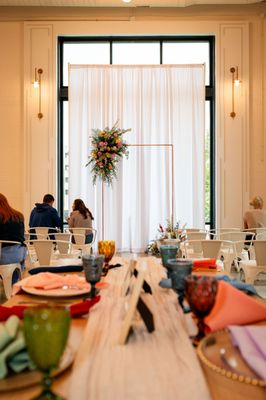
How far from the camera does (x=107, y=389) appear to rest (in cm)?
77

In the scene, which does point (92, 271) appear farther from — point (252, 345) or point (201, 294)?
point (252, 345)

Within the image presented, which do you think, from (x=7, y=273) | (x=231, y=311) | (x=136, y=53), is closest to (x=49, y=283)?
(x=231, y=311)

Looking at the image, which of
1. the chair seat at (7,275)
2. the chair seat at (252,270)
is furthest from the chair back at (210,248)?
the chair seat at (7,275)

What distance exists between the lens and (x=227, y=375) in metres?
0.86

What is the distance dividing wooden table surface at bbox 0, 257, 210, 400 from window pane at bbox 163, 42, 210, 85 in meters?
8.98

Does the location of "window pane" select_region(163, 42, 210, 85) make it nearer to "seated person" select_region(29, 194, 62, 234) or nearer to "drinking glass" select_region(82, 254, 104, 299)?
"seated person" select_region(29, 194, 62, 234)

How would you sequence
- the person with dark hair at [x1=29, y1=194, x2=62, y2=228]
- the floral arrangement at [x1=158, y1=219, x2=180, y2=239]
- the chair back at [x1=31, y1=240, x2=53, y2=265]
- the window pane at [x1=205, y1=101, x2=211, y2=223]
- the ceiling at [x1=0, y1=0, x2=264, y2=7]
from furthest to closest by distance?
the window pane at [x1=205, y1=101, x2=211, y2=223] → the ceiling at [x1=0, y1=0, x2=264, y2=7] → the person with dark hair at [x1=29, y1=194, x2=62, y2=228] → the floral arrangement at [x1=158, y1=219, x2=180, y2=239] → the chair back at [x1=31, y1=240, x2=53, y2=265]

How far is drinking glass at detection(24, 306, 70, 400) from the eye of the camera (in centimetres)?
69

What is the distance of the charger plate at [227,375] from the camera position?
0.81 metres

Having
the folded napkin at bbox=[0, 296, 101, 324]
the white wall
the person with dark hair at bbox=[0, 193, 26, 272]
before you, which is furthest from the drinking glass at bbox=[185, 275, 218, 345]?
the white wall

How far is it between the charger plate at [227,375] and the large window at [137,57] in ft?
28.3

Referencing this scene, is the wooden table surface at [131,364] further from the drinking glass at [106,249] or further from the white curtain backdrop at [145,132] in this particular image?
the white curtain backdrop at [145,132]

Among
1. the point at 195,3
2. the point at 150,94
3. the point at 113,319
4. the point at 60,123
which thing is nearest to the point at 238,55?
the point at 195,3

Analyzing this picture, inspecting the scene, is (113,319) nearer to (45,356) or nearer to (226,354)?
(226,354)
